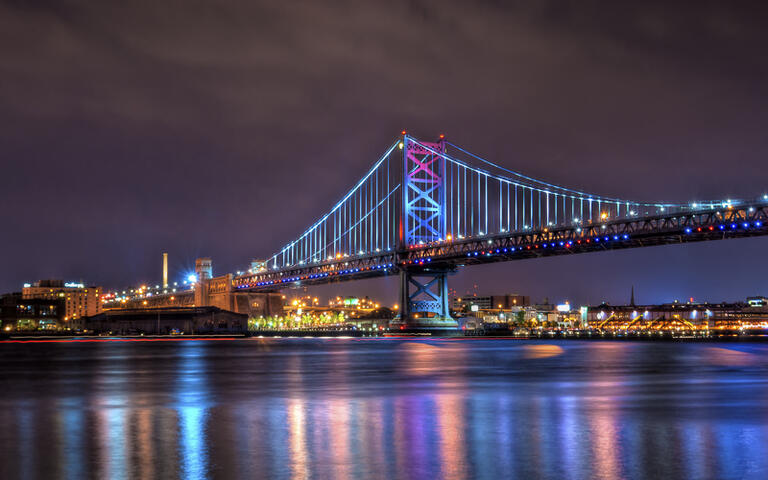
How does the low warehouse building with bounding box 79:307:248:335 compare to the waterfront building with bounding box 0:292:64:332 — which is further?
the waterfront building with bounding box 0:292:64:332

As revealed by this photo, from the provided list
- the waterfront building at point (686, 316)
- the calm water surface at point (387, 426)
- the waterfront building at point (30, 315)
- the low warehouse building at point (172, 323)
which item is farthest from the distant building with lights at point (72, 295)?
the calm water surface at point (387, 426)

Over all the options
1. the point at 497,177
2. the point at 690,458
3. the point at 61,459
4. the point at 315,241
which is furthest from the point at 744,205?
the point at 315,241

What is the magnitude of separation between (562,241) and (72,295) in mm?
118502

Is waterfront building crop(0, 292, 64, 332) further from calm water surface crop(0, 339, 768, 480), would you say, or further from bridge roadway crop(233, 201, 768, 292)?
calm water surface crop(0, 339, 768, 480)

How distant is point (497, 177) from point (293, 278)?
99.7ft

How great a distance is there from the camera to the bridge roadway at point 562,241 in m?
60.6

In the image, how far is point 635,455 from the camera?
36.8 ft

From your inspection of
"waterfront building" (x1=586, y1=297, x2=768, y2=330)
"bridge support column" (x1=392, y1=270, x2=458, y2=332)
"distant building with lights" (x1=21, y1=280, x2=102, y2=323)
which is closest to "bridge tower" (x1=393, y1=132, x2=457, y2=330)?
"bridge support column" (x1=392, y1=270, x2=458, y2=332)

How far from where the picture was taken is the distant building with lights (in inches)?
6154

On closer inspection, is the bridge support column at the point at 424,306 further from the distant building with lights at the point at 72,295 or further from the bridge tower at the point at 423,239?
the distant building with lights at the point at 72,295

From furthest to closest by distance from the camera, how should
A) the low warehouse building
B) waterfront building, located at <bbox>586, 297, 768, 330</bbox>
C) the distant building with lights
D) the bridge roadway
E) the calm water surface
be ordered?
the distant building with lights → waterfront building, located at <bbox>586, 297, 768, 330</bbox> → the low warehouse building → the bridge roadway → the calm water surface

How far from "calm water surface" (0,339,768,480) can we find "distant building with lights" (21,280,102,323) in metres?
139

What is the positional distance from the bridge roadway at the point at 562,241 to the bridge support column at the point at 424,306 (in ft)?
5.00

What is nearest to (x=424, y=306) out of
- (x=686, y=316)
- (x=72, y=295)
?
(x=686, y=316)
